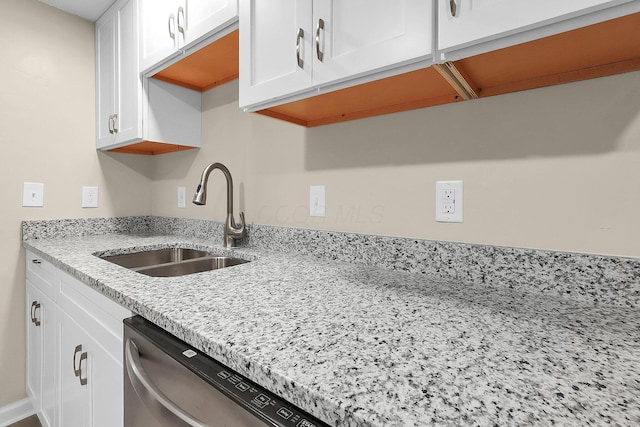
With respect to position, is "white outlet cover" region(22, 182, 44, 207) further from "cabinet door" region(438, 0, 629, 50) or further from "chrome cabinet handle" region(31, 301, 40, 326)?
"cabinet door" region(438, 0, 629, 50)

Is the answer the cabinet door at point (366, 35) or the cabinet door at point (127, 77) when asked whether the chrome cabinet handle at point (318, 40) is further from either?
the cabinet door at point (127, 77)

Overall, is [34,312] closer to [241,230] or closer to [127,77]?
[241,230]

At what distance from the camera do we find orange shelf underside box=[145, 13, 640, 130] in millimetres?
620

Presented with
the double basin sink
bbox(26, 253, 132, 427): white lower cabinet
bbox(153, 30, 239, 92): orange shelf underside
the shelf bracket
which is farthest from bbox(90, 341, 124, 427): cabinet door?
bbox(153, 30, 239, 92): orange shelf underside

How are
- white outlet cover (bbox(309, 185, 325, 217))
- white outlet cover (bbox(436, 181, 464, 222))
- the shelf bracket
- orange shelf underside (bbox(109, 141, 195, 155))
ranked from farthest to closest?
orange shelf underside (bbox(109, 141, 195, 155)) → white outlet cover (bbox(309, 185, 325, 217)) → white outlet cover (bbox(436, 181, 464, 222)) → the shelf bracket

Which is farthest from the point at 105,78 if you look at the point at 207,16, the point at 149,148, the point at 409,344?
the point at 409,344

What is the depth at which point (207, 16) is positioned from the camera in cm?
123

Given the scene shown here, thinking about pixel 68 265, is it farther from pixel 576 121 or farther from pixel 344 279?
pixel 576 121

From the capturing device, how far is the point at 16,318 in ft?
5.66

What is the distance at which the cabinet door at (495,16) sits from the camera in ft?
1.69

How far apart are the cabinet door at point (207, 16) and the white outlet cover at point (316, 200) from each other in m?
0.66

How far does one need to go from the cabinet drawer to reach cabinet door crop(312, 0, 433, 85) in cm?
132

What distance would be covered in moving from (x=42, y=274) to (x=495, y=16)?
1922mm

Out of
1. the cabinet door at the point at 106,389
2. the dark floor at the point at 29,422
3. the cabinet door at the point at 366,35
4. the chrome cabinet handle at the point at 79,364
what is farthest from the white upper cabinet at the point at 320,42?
the dark floor at the point at 29,422
